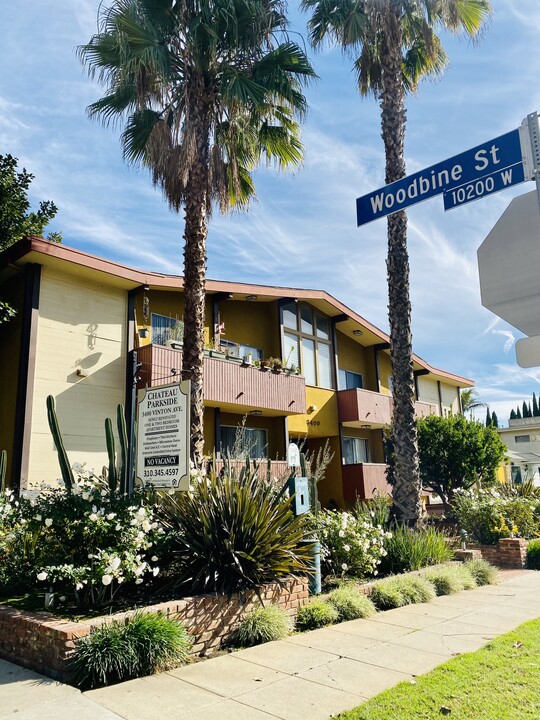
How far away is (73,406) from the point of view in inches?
616

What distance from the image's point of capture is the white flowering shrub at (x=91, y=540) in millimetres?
6770

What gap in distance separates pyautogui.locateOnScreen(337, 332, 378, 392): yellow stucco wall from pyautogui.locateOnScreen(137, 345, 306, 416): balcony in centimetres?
546

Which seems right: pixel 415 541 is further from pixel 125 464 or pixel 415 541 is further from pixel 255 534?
pixel 125 464

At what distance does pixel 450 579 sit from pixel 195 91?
10.7 m

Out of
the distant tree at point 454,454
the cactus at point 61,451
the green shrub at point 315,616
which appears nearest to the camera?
the green shrub at point 315,616

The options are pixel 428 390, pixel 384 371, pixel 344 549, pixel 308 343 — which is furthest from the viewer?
pixel 428 390

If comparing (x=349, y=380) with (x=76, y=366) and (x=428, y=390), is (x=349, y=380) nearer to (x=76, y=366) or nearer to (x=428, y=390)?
(x=428, y=390)

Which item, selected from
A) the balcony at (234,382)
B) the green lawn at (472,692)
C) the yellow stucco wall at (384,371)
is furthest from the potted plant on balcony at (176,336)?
the yellow stucco wall at (384,371)

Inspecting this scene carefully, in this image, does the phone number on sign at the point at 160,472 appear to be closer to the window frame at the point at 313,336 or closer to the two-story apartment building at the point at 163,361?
the two-story apartment building at the point at 163,361

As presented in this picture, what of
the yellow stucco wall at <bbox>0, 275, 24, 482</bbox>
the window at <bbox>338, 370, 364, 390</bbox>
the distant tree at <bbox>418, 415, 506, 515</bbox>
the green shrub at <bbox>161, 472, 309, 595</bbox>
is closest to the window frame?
the window at <bbox>338, 370, 364, 390</bbox>

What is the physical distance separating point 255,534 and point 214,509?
606mm

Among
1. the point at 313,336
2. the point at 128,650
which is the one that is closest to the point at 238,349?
the point at 313,336

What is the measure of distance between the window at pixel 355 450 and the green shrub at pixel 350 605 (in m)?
15.8

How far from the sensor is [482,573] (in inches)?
448
